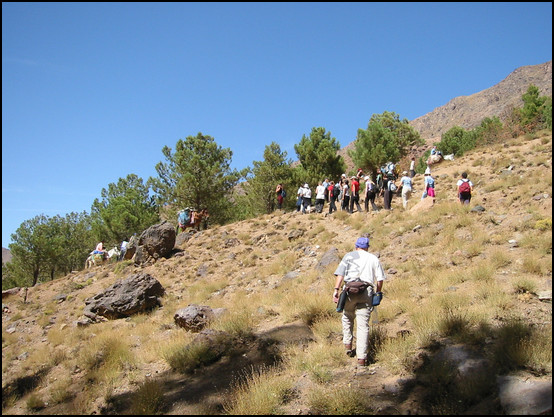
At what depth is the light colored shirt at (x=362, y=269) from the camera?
16.5ft

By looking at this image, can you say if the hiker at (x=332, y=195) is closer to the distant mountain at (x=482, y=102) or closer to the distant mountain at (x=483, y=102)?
the distant mountain at (x=482, y=102)

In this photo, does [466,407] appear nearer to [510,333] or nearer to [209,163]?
[510,333]

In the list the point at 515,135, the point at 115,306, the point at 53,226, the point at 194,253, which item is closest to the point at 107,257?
the point at 194,253

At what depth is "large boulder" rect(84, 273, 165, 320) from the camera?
11000mm

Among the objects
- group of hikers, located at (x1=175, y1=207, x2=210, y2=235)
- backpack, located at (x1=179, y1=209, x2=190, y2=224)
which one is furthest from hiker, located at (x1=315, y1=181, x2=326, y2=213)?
backpack, located at (x1=179, y1=209, x2=190, y2=224)

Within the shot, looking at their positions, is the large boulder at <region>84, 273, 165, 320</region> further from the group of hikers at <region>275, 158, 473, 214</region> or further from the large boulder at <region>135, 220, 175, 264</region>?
the group of hikers at <region>275, 158, 473, 214</region>

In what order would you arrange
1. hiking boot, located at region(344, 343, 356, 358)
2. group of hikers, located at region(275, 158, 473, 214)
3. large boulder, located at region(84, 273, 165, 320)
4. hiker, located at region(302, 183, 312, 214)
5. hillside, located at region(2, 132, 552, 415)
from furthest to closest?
1. hiker, located at region(302, 183, 312, 214)
2. group of hikers, located at region(275, 158, 473, 214)
3. large boulder, located at region(84, 273, 165, 320)
4. hiking boot, located at region(344, 343, 356, 358)
5. hillside, located at region(2, 132, 552, 415)

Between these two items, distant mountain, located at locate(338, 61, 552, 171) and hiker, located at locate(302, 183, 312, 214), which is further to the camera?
distant mountain, located at locate(338, 61, 552, 171)

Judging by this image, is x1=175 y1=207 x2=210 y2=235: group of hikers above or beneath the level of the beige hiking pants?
above

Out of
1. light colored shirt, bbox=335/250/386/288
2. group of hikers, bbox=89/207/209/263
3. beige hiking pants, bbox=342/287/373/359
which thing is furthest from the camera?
group of hikers, bbox=89/207/209/263

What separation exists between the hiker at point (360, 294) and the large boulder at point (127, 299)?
835 centimetres

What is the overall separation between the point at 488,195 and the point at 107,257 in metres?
23.3

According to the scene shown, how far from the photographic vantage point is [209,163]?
27172mm

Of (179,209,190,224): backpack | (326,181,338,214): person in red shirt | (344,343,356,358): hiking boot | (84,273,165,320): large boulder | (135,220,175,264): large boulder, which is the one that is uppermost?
(179,209,190,224): backpack
